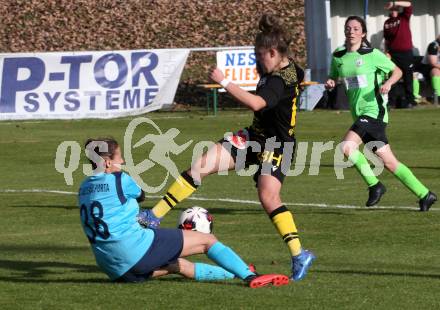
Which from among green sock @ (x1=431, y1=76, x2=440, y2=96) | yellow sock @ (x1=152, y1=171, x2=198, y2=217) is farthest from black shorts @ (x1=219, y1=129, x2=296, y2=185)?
green sock @ (x1=431, y1=76, x2=440, y2=96)

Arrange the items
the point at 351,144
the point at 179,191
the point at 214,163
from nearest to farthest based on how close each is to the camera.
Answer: the point at 214,163
the point at 179,191
the point at 351,144

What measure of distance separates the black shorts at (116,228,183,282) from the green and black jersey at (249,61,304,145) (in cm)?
125

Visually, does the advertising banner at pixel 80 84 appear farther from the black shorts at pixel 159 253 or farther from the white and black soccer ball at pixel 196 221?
the black shorts at pixel 159 253

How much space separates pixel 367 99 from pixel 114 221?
590 centimetres

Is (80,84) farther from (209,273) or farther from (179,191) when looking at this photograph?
(209,273)

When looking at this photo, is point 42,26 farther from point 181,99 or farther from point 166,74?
point 166,74

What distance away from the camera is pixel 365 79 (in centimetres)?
1476

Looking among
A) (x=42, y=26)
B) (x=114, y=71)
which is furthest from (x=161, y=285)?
(x=42, y=26)

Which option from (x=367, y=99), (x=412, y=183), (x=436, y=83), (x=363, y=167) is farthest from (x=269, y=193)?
(x=436, y=83)

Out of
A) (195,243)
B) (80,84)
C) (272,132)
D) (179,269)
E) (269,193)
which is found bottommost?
(80,84)

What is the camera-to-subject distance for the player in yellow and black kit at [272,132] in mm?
9898

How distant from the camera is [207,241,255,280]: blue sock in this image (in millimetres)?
9477

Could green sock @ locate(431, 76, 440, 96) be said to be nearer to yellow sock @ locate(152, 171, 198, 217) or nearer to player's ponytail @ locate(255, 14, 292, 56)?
yellow sock @ locate(152, 171, 198, 217)

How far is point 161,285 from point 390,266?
1.98 metres
